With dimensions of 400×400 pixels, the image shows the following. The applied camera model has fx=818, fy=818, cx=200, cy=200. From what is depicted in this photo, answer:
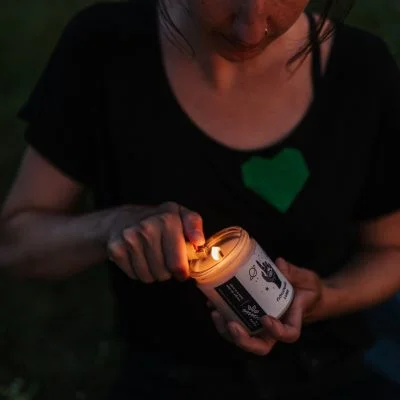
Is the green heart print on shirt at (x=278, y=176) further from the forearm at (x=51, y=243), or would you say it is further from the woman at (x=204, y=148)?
the forearm at (x=51, y=243)

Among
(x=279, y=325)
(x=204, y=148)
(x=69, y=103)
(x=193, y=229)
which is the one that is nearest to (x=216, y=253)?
(x=193, y=229)

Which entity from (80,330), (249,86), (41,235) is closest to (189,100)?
(249,86)

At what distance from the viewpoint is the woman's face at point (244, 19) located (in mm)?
1057

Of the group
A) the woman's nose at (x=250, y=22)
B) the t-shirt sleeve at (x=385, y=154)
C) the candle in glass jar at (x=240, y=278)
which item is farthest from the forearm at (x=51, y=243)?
the t-shirt sleeve at (x=385, y=154)

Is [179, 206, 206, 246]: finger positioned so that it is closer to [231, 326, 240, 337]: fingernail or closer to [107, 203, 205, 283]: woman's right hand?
[107, 203, 205, 283]: woman's right hand

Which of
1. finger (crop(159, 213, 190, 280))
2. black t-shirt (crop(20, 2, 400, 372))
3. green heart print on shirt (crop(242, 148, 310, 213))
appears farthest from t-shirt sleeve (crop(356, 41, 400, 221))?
finger (crop(159, 213, 190, 280))

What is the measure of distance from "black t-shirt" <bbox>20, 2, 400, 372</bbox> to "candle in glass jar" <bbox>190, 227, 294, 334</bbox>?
0.24 meters

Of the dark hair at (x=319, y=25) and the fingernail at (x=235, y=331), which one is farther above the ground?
the dark hair at (x=319, y=25)

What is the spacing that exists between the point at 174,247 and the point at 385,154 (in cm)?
50

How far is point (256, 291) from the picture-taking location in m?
1.07

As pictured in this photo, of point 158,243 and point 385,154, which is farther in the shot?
point 385,154

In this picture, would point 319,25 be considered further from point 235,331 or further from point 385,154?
point 235,331

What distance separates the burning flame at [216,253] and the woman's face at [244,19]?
28 cm

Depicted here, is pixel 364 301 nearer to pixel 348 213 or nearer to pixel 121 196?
pixel 348 213
